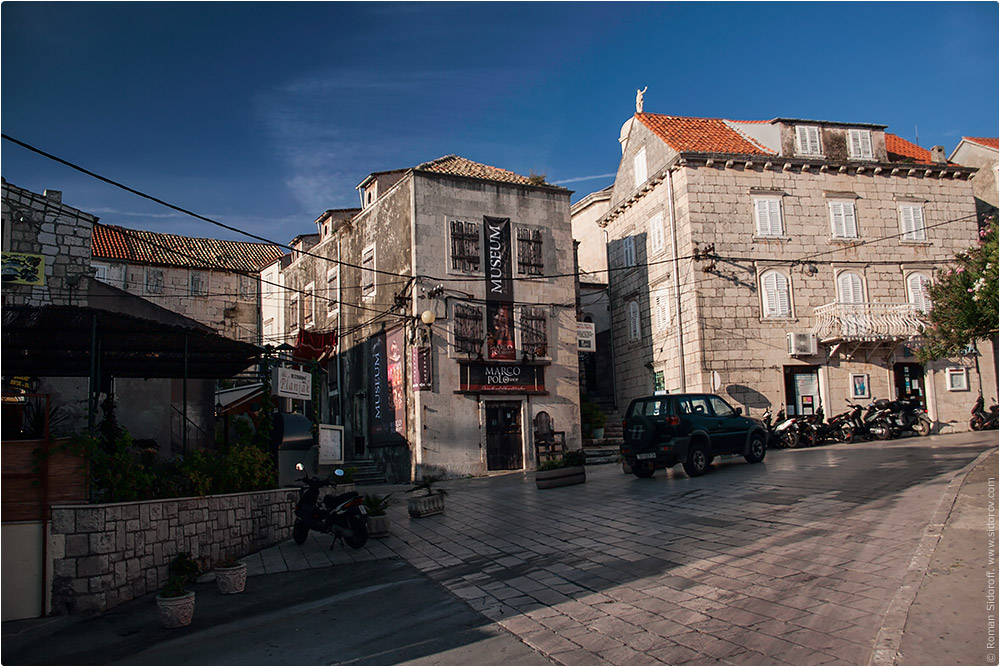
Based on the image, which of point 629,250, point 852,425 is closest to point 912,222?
point 852,425

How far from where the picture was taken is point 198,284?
121 feet

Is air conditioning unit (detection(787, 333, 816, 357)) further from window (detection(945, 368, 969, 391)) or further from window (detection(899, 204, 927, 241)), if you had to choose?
window (detection(899, 204, 927, 241))

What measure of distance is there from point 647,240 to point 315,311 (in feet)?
43.9

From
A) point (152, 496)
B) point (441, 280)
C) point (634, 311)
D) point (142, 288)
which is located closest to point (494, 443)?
point (441, 280)

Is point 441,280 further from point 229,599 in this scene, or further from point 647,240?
point 229,599

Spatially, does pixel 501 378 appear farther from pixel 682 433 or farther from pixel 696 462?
pixel 696 462

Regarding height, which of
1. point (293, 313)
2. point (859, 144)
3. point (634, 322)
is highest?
point (859, 144)

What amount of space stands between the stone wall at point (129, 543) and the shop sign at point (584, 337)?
14198mm

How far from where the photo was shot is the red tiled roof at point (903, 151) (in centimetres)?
2695

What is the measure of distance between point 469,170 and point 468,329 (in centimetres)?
563

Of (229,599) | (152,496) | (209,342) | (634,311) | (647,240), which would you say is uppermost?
(647,240)

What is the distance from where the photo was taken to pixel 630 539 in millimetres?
9250

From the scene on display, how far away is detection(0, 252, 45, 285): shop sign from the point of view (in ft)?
49.8

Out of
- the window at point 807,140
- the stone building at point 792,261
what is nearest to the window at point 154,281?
the stone building at point 792,261
